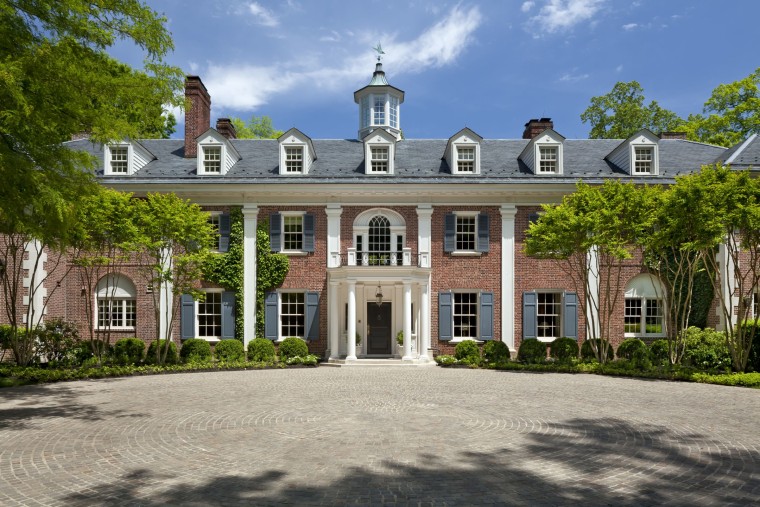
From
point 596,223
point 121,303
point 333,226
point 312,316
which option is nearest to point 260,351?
point 312,316

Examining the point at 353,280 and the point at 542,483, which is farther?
the point at 353,280

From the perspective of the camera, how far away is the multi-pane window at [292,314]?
21.1 metres

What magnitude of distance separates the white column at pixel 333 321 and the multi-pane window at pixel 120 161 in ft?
35.2

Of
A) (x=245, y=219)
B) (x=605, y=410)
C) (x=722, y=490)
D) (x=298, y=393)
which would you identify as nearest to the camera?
(x=722, y=490)

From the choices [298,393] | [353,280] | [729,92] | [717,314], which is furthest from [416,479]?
[729,92]

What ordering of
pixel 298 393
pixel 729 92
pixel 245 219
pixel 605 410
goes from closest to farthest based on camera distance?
1. pixel 605 410
2. pixel 298 393
3. pixel 245 219
4. pixel 729 92

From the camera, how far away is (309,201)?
21.3 m

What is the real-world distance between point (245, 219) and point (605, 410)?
51.8ft

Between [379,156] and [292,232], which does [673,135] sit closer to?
[379,156]

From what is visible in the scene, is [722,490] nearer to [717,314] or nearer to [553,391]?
[553,391]

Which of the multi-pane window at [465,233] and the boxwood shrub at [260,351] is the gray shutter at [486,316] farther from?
the boxwood shrub at [260,351]

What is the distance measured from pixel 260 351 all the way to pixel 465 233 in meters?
9.87

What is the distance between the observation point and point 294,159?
2227cm

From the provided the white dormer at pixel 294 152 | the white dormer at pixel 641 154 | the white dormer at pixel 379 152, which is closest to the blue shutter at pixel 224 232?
the white dormer at pixel 294 152
